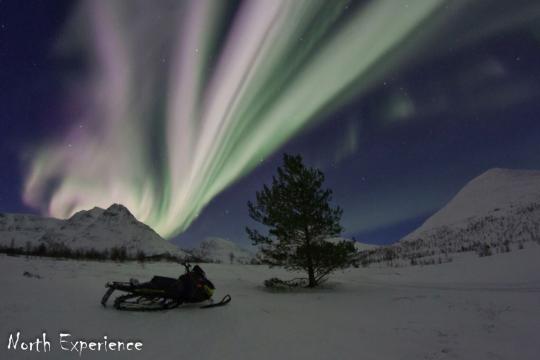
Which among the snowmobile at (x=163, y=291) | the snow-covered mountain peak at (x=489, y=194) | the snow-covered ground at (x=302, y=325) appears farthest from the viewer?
the snow-covered mountain peak at (x=489, y=194)

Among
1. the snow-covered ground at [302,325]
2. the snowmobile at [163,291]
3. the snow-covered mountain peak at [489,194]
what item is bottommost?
the snow-covered ground at [302,325]

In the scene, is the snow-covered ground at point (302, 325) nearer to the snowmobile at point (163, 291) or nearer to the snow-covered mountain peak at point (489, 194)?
the snowmobile at point (163, 291)

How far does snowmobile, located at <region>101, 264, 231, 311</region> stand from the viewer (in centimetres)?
769

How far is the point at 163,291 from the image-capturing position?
7785 millimetres

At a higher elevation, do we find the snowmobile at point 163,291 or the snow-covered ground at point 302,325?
the snowmobile at point 163,291

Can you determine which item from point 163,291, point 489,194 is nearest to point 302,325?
point 163,291

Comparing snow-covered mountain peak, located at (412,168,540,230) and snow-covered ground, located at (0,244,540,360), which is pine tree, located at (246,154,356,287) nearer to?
snow-covered ground, located at (0,244,540,360)

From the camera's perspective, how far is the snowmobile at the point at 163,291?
7.69 meters

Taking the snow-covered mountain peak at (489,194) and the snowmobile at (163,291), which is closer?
the snowmobile at (163,291)

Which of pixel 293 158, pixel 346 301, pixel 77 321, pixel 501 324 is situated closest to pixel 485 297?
pixel 501 324

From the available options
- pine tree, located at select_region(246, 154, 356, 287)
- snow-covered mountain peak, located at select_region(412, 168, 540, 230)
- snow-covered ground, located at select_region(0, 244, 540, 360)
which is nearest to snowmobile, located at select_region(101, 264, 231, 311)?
snow-covered ground, located at select_region(0, 244, 540, 360)

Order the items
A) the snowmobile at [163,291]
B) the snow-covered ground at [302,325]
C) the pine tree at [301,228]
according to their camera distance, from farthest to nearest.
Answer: the pine tree at [301,228]
the snowmobile at [163,291]
the snow-covered ground at [302,325]

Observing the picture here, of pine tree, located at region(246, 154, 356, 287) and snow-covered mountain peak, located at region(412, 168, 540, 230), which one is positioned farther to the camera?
snow-covered mountain peak, located at region(412, 168, 540, 230)

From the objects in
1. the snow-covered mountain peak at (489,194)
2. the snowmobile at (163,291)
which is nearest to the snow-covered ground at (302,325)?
the snowmobile at (163,291)
